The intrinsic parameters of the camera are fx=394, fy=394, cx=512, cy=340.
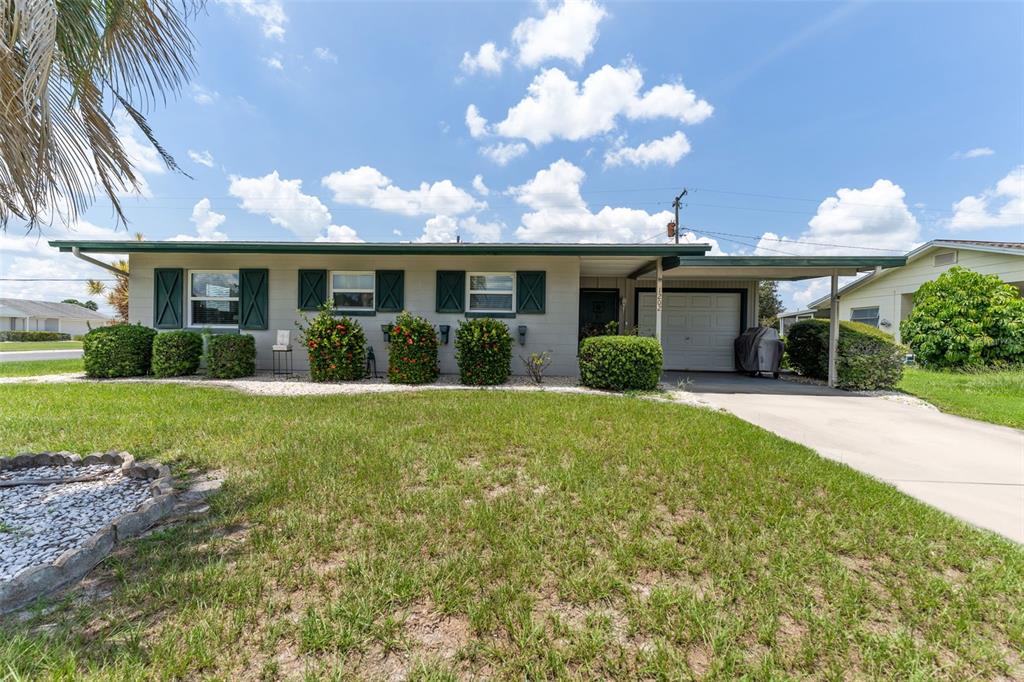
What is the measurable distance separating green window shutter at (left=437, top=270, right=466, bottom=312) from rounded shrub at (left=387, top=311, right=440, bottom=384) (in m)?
0.99

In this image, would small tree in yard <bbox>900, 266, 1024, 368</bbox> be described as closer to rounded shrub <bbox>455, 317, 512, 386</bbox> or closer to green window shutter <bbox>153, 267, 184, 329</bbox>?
rounded shrub <bbox>455, 317, 512, 386</bbox>

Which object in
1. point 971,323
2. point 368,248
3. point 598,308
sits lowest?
point 971,323

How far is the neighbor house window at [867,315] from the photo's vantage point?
14977 mm

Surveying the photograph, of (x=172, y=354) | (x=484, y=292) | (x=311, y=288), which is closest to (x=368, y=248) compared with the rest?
(x=311, y=288)

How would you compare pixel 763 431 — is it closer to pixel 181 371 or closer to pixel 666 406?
pixel 666 406

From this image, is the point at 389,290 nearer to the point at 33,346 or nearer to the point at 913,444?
the point at 913,444

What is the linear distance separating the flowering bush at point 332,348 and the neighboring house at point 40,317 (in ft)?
124

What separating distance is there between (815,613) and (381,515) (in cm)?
222

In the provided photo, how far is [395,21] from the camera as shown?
726 cm

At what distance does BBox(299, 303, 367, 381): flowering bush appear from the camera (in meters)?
7.45

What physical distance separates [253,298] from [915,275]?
1976 cm

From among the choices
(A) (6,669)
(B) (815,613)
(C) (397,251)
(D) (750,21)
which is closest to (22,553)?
(A) (6,669)

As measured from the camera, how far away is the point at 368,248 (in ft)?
25.5

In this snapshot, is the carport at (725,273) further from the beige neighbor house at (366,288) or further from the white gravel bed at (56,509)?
the white gravel bed at (56,509)
